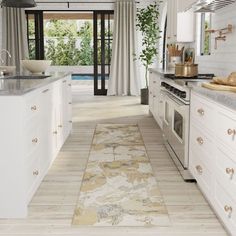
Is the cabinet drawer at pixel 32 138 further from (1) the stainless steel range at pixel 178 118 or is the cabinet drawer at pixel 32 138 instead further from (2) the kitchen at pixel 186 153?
(1) the stainless steel range at pixel 178 118

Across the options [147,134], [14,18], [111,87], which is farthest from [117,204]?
[14,18]

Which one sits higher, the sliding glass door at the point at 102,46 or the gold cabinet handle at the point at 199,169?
the sliding glass door at the point at 102,46

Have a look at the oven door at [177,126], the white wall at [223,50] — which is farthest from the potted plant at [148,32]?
the oven door at [177,126]

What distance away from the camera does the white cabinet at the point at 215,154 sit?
2211 millimetres

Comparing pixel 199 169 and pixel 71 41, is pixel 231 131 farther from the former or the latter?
→ pixel 71 41

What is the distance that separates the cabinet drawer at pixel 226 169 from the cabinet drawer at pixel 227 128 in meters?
0.06

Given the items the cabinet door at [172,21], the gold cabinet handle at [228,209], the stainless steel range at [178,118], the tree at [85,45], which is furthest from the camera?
the tree at [85,45]

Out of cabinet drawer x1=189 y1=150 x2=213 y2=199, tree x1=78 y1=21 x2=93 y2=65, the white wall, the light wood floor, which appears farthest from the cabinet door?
tree x1=78 y1=21 x2=93 y2=65

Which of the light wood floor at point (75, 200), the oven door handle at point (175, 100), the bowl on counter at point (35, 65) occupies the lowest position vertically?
the light wood floor at point (75, 200)

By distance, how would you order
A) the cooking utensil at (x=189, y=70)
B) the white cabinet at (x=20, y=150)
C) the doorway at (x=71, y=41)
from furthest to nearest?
the doorway at (x=71, y=41) < the cooking utensil at (x=189, y=70) < the white cabinet at (x=20, y=150)

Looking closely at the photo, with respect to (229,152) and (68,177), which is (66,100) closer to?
(68,177)

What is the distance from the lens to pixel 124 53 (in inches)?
393

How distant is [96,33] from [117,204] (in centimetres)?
773

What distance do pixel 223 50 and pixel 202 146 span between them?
1.74 meters
